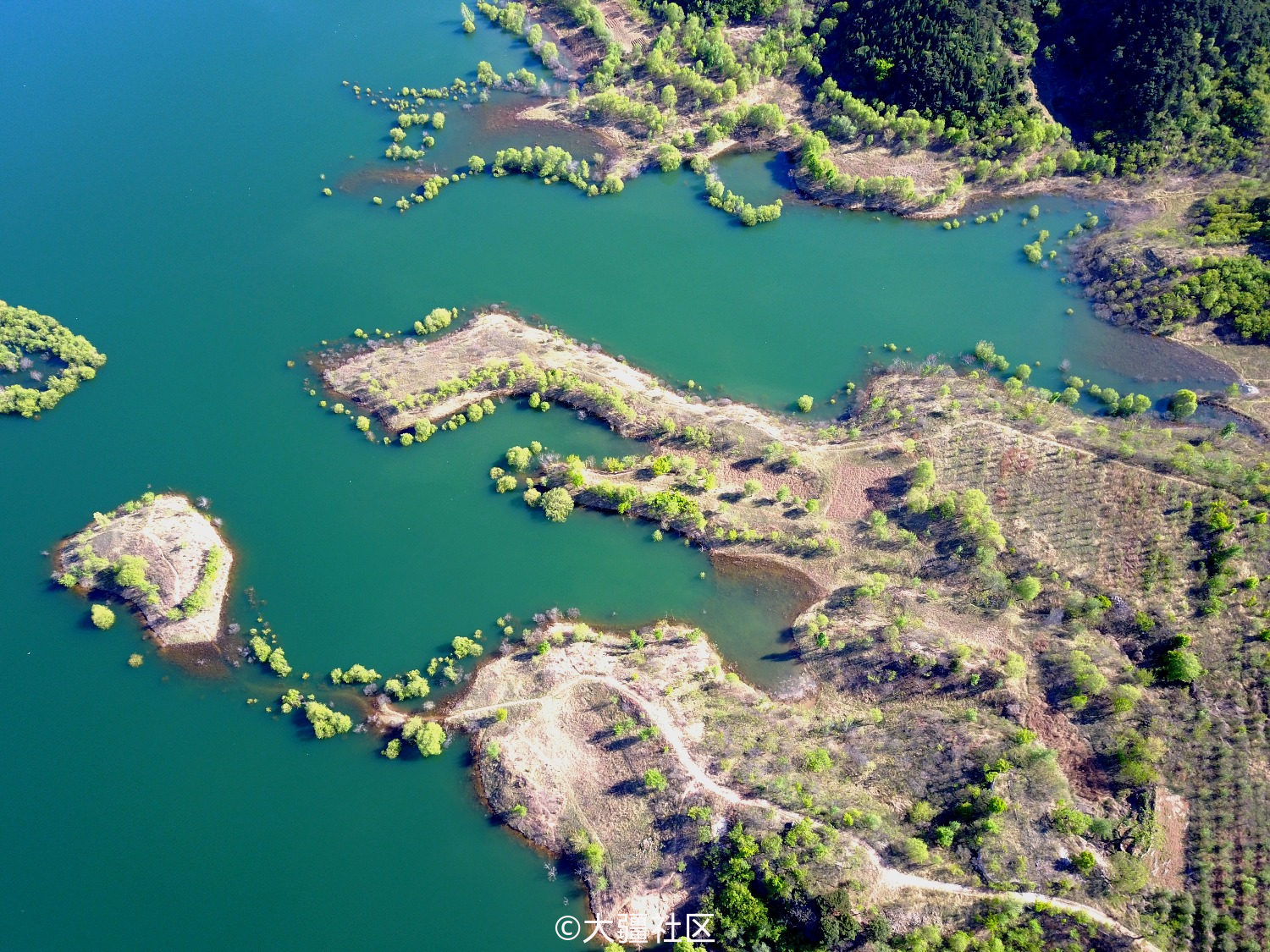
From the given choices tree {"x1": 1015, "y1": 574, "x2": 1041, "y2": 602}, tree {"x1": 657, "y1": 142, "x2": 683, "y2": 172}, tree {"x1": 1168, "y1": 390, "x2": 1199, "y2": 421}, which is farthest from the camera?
tree {"x1": 657, "y1": 142, "x2": 683, "y2": 172}

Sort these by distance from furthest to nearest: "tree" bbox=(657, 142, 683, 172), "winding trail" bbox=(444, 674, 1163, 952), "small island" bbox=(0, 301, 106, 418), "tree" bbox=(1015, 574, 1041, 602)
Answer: "tree" bbox=(657, 142, 683, 172)
"small island" bbox=(0, 301, 106, 418)
"tree" bbox=(1015, 574, 1041, 602)
"winding trail" bbox=(444, 674, 1163, 952)

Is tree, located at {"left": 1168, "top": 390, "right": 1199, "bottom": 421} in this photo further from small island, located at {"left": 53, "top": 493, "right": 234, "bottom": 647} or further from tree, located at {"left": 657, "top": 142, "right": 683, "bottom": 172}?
small island, located at {"left": 53, "top": 493, "right": 234, "bottom": 647}

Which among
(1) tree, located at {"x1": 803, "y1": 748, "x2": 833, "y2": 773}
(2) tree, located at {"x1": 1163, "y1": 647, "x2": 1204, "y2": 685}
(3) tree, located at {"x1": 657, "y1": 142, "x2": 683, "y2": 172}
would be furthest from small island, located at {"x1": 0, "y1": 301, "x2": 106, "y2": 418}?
(2) tree, located at {"x1": 1163, "y1": 647, "x2": 1204, "y2": 685}

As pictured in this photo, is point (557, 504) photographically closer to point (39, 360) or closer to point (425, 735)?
point (425, 735)

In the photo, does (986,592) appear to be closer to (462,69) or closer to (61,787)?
(61,787)

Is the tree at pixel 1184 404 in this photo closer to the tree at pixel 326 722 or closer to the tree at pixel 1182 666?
the tree at pixel 1182 666

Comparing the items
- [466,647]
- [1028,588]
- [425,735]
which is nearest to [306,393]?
[466,647]
